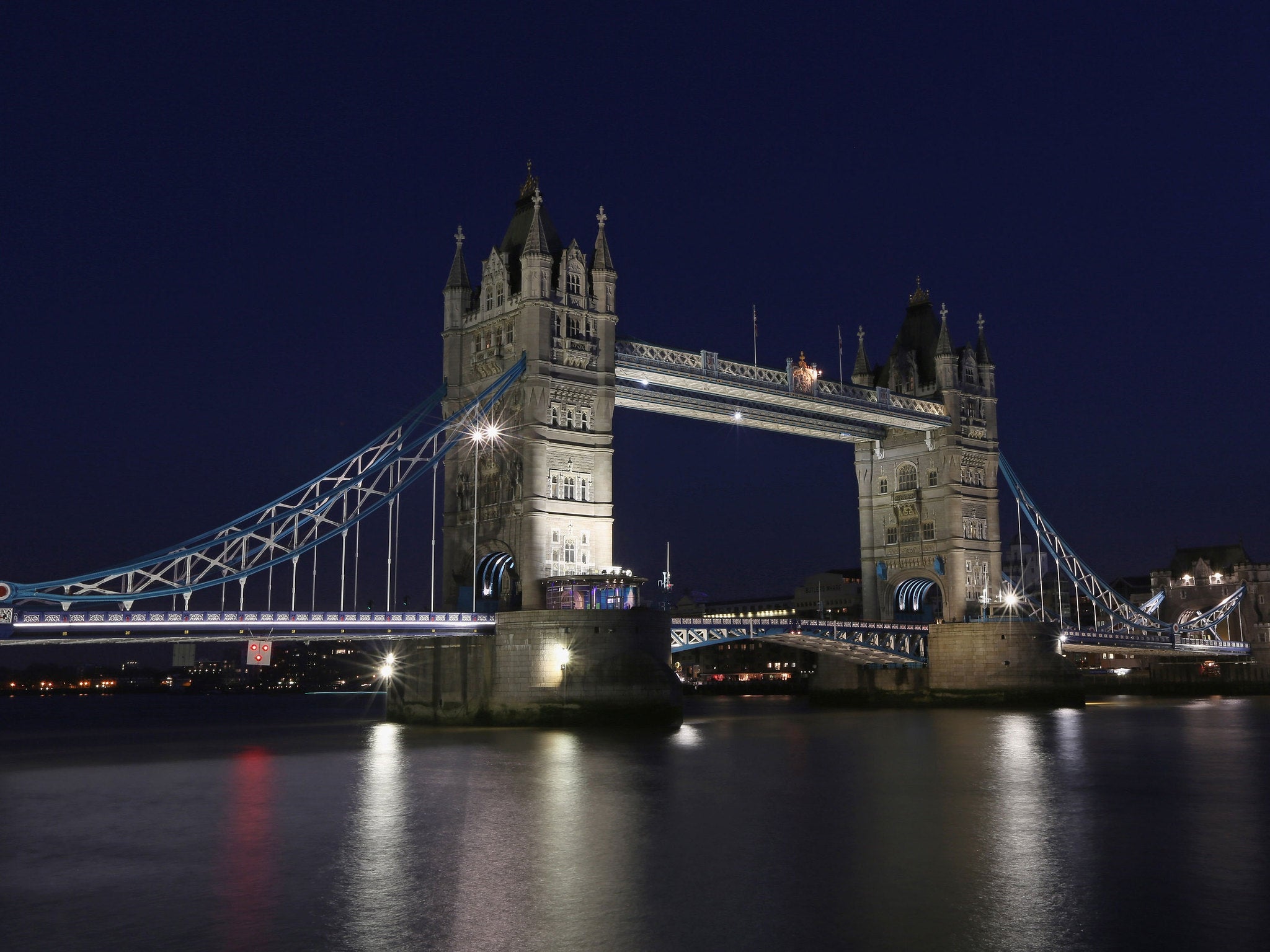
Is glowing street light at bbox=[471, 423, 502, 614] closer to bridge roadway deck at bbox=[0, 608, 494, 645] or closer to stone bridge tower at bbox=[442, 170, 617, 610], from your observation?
stone bridge tower at bbox=[442, 170, 617, 610]

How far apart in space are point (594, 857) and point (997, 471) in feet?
212

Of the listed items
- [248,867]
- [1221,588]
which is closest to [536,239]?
[248,867]

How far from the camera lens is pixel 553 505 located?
54.8 metres

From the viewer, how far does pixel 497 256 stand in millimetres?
58156

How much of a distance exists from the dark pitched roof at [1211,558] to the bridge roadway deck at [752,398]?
57.2 metres

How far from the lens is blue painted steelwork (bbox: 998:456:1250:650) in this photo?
81.6 metres

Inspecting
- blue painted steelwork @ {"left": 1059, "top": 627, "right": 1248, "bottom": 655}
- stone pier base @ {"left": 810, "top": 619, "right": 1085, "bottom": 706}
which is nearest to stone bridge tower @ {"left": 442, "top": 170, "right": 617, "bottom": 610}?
stone pier base @ {"left": 810, "top": 619, "right": 1085, "bottom": 706}

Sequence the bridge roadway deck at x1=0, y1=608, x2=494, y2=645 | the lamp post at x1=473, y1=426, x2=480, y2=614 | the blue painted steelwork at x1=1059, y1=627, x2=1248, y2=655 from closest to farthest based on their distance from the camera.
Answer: the bridge roadway deck at x1=0, y1=608, x2=494, y2=645, the lamp post at x1=473, y1=426, x2=480, y2=614, the blue painted steelwork at x1=1059, y1=627, x2=1248, y2=655

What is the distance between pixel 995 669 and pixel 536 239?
124 feet

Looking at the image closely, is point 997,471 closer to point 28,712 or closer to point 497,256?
point 497,256

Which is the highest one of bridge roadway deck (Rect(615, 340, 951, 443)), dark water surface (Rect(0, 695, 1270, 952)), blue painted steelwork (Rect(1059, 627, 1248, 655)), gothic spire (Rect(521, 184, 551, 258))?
gothic spire (Rect(521, 184, 551, 258))

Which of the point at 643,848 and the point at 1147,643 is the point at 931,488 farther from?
the point at 643,848

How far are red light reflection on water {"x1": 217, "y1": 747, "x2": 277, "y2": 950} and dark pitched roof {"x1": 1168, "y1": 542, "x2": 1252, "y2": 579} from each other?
10815cm

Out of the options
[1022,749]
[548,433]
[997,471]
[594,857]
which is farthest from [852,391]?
[594,857]
